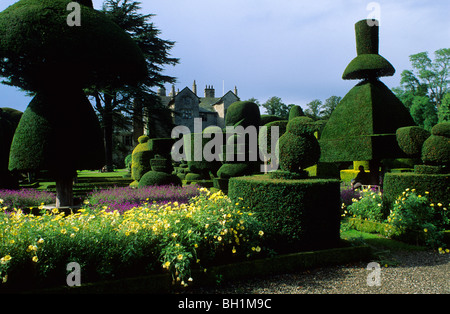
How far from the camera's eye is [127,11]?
26.7 meters

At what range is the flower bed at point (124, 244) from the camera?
3969 mm

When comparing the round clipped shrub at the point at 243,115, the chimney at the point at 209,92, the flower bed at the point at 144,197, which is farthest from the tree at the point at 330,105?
the flower bed at the point at 144,197

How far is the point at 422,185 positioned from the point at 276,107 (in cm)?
4907

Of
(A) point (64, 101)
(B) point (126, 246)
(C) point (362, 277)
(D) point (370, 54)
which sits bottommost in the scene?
(C) point (362, 277)

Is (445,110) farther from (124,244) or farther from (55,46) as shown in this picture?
(124,244)

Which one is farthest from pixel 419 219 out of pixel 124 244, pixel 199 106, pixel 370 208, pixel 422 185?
pixel 199 106

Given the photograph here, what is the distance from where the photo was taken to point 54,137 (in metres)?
8.70

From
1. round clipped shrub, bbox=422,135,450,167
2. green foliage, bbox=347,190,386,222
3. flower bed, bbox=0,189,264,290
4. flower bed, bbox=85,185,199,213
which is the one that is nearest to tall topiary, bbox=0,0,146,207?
flower bed, bbox=85,185,199,213

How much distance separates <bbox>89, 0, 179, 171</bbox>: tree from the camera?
2592cm

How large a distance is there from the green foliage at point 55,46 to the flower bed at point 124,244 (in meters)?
5.53

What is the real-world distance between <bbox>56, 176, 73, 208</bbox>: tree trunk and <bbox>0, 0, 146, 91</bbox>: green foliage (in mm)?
2930
